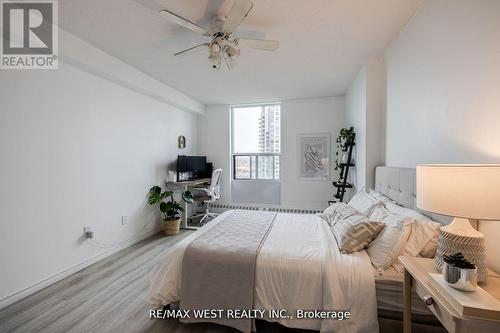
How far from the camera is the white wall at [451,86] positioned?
1.14 meters

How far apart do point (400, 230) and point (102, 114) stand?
11.2ft

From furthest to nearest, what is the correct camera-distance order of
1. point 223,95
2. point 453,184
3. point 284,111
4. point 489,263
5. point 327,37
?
1. point 284,111
2. point 223,95
3. point 327,37
4. point 489,263
5. point 453,184

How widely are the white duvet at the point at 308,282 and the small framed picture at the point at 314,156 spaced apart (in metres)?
2.75

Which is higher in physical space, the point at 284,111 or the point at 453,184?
the point at 284,111

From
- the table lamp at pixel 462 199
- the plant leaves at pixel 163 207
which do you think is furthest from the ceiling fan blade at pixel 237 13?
the plant leaves at pixel 163 207

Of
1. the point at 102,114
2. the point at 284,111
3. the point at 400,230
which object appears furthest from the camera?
the point at 284,111

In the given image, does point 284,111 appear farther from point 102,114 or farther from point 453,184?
point 453,184

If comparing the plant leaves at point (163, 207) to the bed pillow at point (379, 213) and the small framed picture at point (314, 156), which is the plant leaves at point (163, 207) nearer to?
the small framed picture at point (314, 156)

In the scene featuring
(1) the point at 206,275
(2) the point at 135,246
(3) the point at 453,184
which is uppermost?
(3) the point at 453,184

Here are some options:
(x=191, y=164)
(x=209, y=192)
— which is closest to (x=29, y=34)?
(x=191, y=164)

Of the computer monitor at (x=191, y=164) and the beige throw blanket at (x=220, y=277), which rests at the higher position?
the computer monitor at (x=191, y=164)

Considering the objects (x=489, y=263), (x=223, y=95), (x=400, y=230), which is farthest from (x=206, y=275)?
(x=223, y=95)

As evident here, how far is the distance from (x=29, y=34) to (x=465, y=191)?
3.41 meters

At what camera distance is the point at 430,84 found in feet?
5.39
